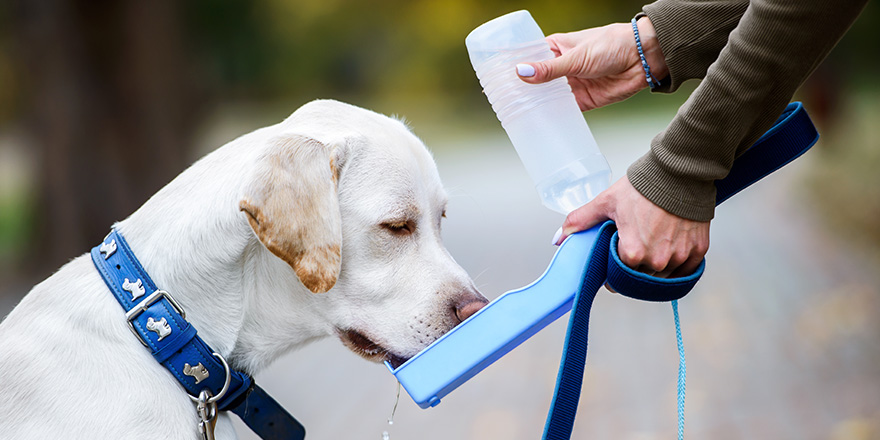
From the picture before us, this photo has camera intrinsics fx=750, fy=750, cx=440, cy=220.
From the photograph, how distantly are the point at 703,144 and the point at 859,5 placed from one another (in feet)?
1.62

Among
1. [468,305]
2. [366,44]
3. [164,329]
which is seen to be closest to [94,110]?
[164,329]

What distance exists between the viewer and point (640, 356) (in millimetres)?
6484

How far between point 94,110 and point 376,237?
21.4 feet

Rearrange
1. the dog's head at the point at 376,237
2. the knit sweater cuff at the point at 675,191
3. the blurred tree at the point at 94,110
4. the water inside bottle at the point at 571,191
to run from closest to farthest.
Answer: the knit sweater cuff at the point at 675,191, the dog's head at the point at 376,237, the water inside bottle at the point at 571,191, the blurred tree at the point at 94,110

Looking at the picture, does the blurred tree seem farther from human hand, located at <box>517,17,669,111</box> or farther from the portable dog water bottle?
the portable dog water bottle

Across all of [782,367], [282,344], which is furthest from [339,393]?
[282,344]

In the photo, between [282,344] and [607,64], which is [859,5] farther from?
[282,344]

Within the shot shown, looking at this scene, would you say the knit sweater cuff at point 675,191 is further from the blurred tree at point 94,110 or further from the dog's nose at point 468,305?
the blurred tree at point 94,110

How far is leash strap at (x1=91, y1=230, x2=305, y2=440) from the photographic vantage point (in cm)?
203

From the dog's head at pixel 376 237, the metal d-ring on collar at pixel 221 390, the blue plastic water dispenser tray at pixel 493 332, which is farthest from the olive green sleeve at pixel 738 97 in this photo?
the metal d-ring on collar at pixel 221 390

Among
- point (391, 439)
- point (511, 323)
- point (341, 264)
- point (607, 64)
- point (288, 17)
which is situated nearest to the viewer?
point (511, 323)

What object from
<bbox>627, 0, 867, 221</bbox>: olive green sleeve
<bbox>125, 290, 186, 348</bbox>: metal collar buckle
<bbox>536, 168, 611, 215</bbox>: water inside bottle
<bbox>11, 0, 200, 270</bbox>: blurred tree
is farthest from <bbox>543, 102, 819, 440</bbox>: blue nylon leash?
<bbox>11, 0, 200, 270</bbox>: blurred tree

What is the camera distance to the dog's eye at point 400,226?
2361 millimetres

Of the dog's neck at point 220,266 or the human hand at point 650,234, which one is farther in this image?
the dog's neck at point 220,266
